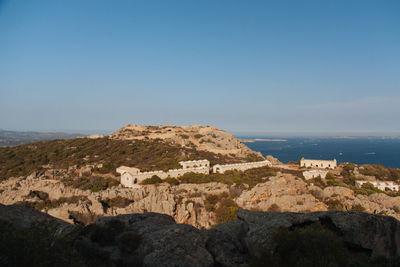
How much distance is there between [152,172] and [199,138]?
34.7m

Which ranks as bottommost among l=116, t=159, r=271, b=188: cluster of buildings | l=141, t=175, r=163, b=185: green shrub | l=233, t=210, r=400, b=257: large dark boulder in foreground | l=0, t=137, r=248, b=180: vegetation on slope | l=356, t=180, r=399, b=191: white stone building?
l=356, t=180, r=399, b=191: white stone building

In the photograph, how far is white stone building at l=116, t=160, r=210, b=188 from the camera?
2794cm

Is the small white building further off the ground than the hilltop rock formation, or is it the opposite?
the hilltop rock formation

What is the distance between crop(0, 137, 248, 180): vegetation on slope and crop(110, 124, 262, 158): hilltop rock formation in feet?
30.5

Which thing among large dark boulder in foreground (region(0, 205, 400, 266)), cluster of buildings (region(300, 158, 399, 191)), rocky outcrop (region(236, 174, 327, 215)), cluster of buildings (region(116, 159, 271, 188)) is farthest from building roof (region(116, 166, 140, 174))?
A: cluster of buildings (region(300, 158, 399, 191))

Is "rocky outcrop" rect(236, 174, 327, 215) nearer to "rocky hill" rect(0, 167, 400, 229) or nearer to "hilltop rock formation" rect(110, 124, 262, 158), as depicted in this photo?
"rocky hill" rect(0, 167, 400, 229)

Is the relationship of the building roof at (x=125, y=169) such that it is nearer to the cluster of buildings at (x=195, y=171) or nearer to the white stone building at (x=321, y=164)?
the cluster of buildings at (x=195, y=171)

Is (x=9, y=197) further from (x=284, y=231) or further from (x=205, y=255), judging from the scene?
(x=284, y=231)

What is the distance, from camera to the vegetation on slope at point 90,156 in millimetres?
33188

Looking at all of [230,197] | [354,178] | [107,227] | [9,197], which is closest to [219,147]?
[354,178]

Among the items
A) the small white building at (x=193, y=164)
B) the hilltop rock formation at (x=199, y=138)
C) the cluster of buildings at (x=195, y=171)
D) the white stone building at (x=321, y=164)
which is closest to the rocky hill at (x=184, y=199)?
the cluster of buildings at (x=195, y=171)

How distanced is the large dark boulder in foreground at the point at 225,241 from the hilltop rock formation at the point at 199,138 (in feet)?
146

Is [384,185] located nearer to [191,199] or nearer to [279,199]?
[279,199]

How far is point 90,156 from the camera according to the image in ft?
127
